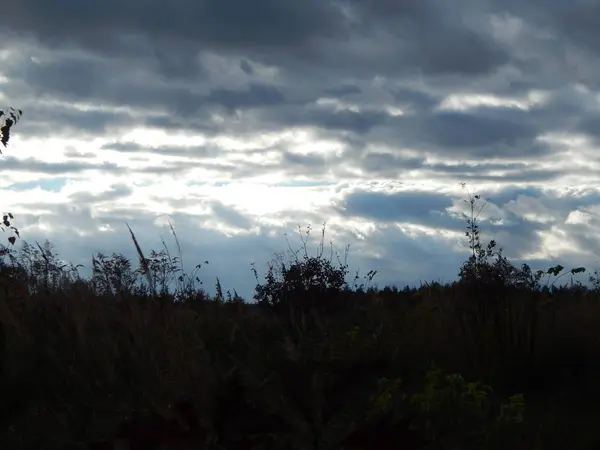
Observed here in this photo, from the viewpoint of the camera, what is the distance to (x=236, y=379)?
1.77 m

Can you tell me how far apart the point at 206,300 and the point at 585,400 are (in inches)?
206

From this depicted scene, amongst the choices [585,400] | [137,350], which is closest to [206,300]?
[137,350]

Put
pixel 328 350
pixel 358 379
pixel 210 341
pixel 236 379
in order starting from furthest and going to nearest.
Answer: pixel 210 341 → pixel 328 350 → pixel 358 379 → pixel 236 379

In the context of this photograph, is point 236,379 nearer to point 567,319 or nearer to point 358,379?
point 358,379

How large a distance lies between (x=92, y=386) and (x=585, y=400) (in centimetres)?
344

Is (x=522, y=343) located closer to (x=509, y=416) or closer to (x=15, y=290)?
(x=509, y=416)

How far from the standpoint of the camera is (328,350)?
6125 millimetres

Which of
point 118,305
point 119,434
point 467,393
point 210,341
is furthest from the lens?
point 118,305

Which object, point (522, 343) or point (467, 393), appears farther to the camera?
point (522, 343)

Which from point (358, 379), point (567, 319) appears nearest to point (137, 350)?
point (567, 319)

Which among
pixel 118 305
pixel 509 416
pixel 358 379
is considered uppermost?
pixel 118 305

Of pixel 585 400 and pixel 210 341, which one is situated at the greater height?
pixel 210 341

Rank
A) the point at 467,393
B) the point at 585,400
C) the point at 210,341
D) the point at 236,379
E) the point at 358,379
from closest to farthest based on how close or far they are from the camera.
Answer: the point at 236,379 < the point at 358,379 < the point at 467,393 < the point at 585,400 < the point at 210,341

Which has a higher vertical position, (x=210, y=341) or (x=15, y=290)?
(x=15, y=290)
